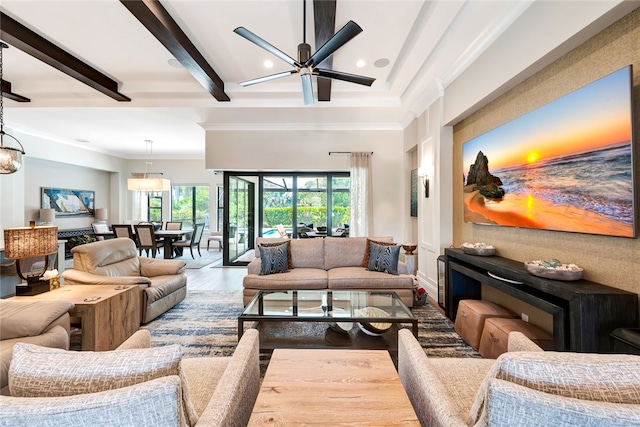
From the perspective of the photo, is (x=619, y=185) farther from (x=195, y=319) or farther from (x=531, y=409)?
(x=195, y=319)

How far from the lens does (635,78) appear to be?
1.62 meters

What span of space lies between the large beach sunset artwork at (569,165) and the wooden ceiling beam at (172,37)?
3375 millimetres

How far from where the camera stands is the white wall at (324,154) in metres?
5.56

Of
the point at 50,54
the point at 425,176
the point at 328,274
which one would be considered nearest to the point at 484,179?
the point at 425,176

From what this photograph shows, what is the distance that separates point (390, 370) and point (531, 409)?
71 cm

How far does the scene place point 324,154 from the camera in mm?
5602

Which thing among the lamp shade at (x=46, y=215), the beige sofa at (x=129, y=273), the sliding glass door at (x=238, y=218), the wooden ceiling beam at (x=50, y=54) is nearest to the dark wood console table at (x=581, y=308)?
the beige sofa at (x=129, y=273)

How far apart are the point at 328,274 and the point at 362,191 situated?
234 centimetres

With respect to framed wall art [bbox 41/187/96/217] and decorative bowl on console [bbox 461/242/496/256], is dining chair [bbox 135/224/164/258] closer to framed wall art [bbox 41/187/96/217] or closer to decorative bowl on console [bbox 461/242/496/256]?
framed wall art [bbox 41/187/96/217]

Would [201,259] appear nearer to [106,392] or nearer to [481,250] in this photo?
[481,250]

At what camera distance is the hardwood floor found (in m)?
4.59

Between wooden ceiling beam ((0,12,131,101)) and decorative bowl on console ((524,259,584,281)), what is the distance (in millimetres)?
5142

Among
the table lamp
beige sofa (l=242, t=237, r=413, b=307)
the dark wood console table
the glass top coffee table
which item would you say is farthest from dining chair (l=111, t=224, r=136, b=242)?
the dark wood console table

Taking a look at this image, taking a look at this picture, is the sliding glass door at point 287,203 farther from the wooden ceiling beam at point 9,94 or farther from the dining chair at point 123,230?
the wooden ceiling beam at point 9,94
